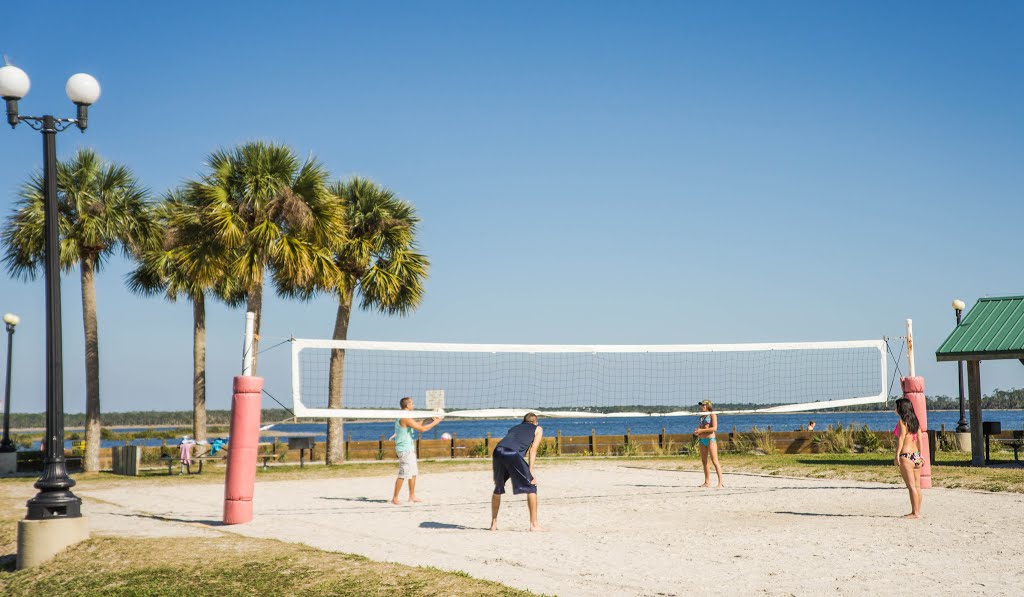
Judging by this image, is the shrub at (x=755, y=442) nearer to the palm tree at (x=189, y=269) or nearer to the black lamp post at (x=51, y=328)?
the palm tree at (x=189, y=269)

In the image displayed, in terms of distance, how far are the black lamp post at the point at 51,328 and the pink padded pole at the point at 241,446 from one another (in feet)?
6.66

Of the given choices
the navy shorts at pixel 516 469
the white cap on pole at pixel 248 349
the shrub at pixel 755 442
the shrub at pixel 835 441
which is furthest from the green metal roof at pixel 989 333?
the white cap on pole at pixel 248 349

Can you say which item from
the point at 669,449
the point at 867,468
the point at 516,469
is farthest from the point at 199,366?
the point at 516,469

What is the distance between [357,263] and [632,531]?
17.4m

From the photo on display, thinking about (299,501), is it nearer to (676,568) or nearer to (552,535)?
(552,535)

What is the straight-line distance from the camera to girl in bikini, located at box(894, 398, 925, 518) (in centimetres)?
1270

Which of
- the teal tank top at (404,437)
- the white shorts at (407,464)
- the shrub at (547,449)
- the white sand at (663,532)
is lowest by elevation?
the shrub at (547,449)

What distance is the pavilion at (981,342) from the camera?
2111 cm

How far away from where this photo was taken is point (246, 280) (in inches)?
977

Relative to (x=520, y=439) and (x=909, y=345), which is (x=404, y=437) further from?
(x=909, y=345)

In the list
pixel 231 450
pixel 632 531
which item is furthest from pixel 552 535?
pixel 231 450

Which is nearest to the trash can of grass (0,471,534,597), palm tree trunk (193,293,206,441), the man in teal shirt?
palm tree trunk (193,293,206,441)

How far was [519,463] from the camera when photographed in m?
11.7

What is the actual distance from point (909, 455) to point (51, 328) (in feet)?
35.6
